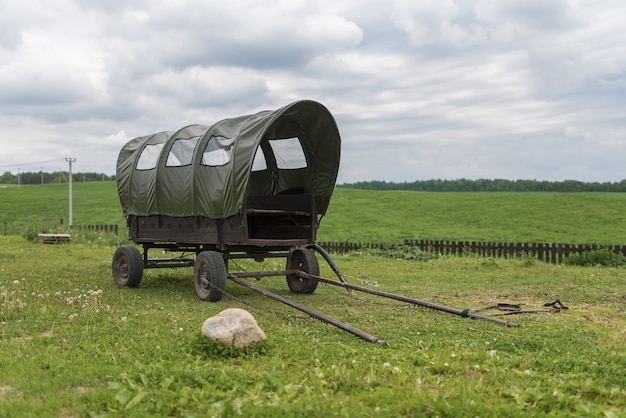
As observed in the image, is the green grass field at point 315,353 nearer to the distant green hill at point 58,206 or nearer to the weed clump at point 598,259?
the weed clump at point 598,259

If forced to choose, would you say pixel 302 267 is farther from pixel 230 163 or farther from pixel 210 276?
pixel 230 163

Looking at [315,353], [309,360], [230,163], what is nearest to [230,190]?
[230,163]

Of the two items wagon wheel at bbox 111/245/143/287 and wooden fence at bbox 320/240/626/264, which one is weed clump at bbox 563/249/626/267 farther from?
wagon wheel at bbox 111/245/143/287

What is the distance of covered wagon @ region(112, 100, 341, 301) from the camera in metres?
10.5

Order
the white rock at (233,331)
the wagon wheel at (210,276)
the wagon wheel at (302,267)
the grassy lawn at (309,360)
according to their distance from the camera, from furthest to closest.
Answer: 1. the wagon wheel at (302,267)
2. the wagon wheel at (210,276)
3. the white rock at (233,331)
4. the grassy lawn at (309,360)

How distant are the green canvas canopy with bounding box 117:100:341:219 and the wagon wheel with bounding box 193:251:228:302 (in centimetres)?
77

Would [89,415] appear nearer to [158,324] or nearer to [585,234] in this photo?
[158,324]

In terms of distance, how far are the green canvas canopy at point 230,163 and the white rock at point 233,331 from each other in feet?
13.0

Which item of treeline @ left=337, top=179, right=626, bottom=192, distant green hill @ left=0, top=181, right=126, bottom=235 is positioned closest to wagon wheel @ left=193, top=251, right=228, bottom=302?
distant green hill @ left=0, top=181, right=126, bottom=235

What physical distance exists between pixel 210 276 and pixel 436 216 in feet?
125

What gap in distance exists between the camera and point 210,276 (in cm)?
1042

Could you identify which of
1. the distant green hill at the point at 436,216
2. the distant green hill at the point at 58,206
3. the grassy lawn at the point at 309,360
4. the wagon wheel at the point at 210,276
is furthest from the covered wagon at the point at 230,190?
the distant green hill at the point at 58,206

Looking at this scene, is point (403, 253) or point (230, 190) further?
point (403, 253)

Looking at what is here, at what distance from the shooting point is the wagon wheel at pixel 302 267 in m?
11.9
